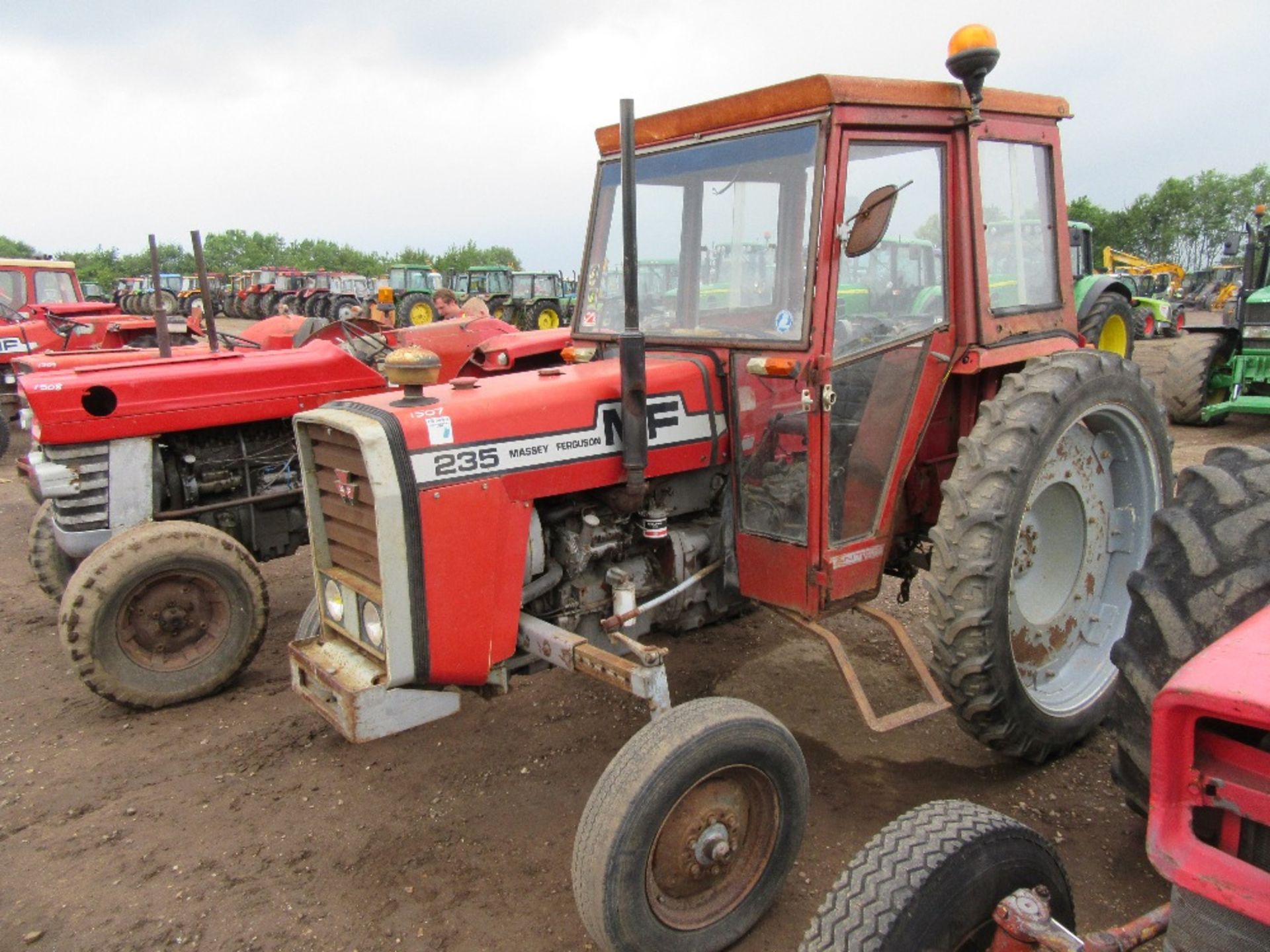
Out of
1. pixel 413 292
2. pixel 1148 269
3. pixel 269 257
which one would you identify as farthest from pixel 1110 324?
pixel 269 257

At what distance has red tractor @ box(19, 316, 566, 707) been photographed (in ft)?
13.2

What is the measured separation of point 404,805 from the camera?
3.28 metres

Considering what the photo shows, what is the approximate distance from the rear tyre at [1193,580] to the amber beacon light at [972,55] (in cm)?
139

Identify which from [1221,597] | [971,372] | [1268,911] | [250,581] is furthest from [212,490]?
[1268,911]

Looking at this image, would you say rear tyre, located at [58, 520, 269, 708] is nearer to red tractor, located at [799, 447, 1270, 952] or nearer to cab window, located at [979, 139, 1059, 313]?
red tractor, located at [799, 447, 1270, 952]

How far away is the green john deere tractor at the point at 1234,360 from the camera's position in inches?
350

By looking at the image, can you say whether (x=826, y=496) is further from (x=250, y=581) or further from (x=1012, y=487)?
(x=250, y=581)

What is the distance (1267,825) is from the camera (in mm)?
1143

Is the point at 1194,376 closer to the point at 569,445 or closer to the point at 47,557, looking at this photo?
the point at 569,445

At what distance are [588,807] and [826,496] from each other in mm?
1290

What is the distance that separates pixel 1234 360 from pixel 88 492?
32.3 feet

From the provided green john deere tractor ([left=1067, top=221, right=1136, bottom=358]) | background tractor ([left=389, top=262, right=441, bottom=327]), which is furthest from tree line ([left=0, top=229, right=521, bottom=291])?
green john deere tractor ([left=1067, top=221, right=1136, bottom=358])

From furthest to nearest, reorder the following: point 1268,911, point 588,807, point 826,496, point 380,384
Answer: point 380,384
point 826,496
point 588,807
point 1268,911

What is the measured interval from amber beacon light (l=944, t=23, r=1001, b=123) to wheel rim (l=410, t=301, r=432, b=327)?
69.7ft
